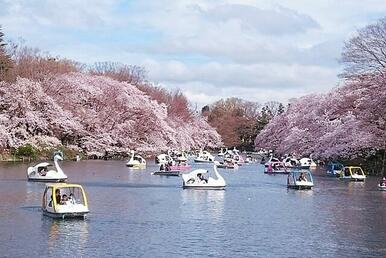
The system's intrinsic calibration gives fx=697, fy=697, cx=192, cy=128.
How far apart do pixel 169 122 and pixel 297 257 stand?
236ft

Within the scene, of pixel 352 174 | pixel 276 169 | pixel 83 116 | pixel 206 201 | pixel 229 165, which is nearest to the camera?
pixel 206 201

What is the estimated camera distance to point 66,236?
22375 millimetres

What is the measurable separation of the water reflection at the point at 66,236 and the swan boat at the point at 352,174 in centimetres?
2903

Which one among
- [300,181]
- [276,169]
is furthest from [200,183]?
[276,169]

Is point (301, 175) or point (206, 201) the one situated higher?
point (301, 175)

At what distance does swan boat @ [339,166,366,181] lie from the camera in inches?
1968

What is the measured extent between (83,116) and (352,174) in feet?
111

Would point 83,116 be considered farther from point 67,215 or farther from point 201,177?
point 67,215

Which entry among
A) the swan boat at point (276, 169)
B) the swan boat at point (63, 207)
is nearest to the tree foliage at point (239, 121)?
the swan boat at point (276, 169)

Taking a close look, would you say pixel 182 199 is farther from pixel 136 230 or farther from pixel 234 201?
pixel 136 230

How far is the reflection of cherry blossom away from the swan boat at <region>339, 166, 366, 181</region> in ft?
95.5

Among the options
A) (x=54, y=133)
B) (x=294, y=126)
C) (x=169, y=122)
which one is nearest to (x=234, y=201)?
(x=54, y=133)

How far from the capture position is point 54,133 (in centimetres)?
7056

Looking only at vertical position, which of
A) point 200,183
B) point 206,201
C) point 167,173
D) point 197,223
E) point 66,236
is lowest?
point 66,236
